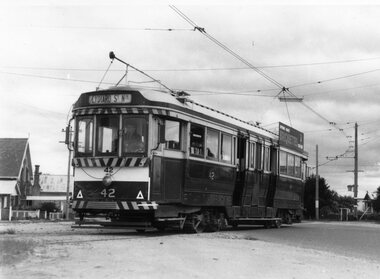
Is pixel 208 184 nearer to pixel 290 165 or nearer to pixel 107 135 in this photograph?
pixel 107 135

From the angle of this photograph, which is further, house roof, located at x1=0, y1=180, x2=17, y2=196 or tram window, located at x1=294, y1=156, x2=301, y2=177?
house roof, located at x1=0, y1=180, x2=17, y2=196

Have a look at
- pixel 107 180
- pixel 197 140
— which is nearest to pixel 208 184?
pixel 197 140

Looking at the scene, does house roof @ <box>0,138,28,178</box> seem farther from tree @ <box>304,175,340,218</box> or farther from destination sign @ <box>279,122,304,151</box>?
destination sign @ <box>279,122,304,151</box>

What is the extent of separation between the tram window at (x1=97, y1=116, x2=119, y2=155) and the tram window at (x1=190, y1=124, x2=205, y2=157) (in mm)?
2166

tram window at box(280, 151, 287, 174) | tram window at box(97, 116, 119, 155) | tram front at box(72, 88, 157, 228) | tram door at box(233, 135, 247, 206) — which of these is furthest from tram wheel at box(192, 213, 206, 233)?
tram window at box(280, 151, 287, 174)

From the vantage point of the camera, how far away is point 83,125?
47.3ft

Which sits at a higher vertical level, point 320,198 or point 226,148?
point 226,148

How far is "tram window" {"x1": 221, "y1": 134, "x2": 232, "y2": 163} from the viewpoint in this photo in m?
16.9

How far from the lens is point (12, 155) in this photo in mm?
56750

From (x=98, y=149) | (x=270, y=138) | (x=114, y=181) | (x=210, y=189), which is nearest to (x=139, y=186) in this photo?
(x=114, y=181)

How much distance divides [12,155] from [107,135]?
A: 4558 cm

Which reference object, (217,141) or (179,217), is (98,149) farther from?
(217,141)

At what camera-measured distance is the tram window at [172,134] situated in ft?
46.7

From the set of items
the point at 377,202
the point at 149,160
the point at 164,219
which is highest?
the point at 149,160
